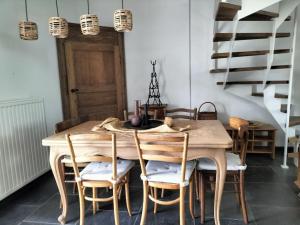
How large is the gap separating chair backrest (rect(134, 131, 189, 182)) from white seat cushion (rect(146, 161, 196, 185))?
0.20 feet

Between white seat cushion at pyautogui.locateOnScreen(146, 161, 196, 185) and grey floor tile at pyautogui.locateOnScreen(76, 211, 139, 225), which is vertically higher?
white seat cushion at pyautogui.locateOnScreen(146, 161, 196, 185)

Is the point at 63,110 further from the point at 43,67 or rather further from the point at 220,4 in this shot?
the point at 220,4

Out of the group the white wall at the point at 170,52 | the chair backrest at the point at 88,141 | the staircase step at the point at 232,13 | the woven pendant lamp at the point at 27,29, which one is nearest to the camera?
the chair backrest at the point at 88,141

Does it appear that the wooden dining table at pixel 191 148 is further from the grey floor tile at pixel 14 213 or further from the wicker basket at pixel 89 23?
the wicker basket at pixel 89 23

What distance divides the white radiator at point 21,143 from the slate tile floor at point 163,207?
0.57ft

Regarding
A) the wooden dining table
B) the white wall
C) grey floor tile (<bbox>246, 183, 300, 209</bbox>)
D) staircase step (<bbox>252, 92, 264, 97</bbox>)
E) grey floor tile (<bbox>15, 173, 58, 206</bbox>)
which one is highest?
the white wall

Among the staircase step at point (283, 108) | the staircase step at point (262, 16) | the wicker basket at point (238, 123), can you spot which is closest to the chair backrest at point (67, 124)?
the wicker basket at point (238, 123)

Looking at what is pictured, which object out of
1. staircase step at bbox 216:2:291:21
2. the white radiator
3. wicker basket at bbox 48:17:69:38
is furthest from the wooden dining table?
staircase step at bbox 216:2:291:21

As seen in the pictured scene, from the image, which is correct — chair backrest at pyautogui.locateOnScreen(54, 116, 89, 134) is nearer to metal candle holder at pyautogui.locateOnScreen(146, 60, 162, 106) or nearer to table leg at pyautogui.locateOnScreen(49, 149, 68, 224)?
table leg at pyautogui.locateOnScreen(49, 149, 68, 224)

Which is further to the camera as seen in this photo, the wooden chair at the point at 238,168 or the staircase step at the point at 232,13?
the staircase step at the point at 232,13

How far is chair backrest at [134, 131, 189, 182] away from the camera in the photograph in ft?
5.33

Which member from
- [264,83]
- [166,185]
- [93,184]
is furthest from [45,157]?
[264,83]

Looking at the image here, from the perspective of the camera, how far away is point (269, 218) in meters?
2.09

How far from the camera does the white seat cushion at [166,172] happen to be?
1.79 metres
